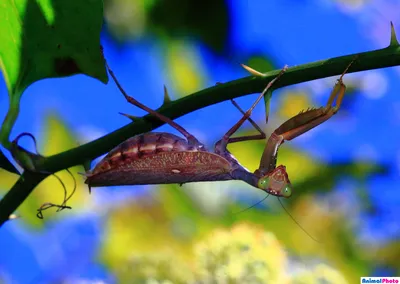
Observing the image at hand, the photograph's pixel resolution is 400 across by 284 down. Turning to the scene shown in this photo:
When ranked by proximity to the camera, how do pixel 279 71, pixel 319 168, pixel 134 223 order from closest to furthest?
1. pixel 279 71
2. pixel 134 223
3. pixel 319 168

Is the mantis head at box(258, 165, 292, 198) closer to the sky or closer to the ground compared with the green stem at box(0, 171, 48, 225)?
closer to the sky

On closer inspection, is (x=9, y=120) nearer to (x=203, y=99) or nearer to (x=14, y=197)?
(x=14, y=197)

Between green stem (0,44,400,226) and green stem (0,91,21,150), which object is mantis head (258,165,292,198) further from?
green stem (0,91,21,150)

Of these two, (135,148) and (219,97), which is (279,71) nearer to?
(219,97)

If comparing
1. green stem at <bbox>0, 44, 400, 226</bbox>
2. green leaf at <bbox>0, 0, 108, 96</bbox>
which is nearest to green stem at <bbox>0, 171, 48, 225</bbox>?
green stem at <bbox>0, 44, 400, 226</bbox>

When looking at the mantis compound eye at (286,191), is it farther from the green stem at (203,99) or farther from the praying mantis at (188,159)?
the green stem at (203,99)

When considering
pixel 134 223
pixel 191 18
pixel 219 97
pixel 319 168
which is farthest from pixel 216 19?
pixel 219 97

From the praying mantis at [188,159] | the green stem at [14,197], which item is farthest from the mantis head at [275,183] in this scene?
the green stem at [14,197]
